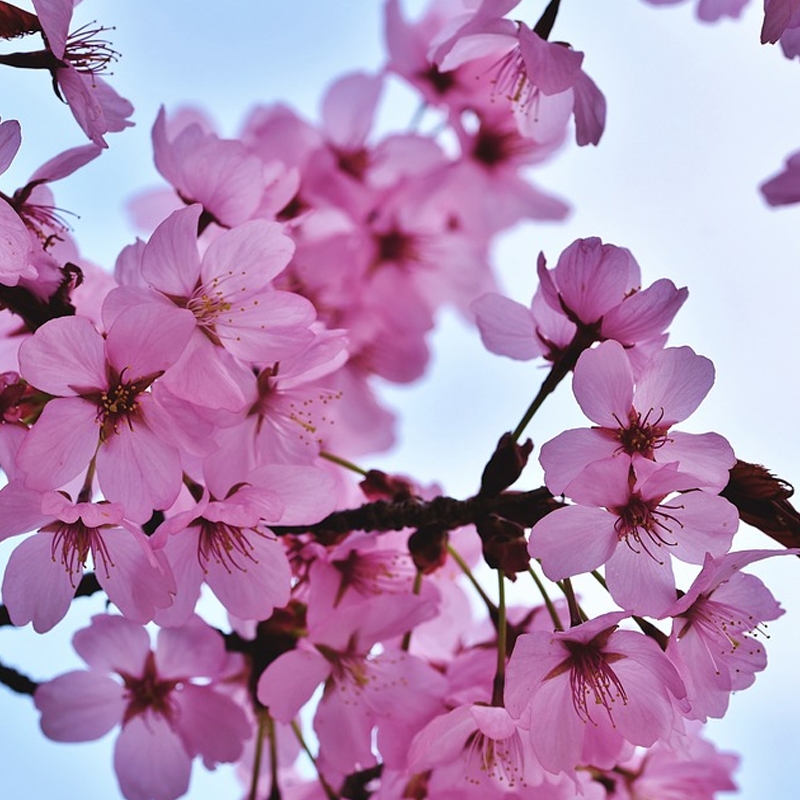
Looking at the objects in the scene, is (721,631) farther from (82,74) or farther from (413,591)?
(82,74)

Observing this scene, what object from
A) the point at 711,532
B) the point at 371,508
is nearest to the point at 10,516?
the point at 371,508

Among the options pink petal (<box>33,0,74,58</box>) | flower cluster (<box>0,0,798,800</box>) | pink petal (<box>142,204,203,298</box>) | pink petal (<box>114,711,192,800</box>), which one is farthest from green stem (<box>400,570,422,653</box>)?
pink petal (<box>33,0,74,58</box>)

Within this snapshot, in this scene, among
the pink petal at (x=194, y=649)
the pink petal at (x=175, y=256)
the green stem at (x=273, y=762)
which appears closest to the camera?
the pink petal at (x=175, y=256)

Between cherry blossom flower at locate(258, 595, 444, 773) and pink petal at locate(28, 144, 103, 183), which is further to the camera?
cherry blossom flower at locate(258, 595, 444, 773)

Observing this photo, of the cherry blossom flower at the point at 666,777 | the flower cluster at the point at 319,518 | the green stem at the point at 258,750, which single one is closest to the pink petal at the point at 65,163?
the flower cluster at the point at 319,518

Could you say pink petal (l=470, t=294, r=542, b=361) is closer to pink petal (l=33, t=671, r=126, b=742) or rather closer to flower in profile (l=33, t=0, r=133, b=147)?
flower in profile (l=33, t=0, r=133, b=147)

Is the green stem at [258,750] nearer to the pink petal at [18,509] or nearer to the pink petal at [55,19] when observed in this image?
the pink petal at [18,509]

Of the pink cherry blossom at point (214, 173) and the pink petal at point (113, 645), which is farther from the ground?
the pink cherry blossom at point (214, 173)
